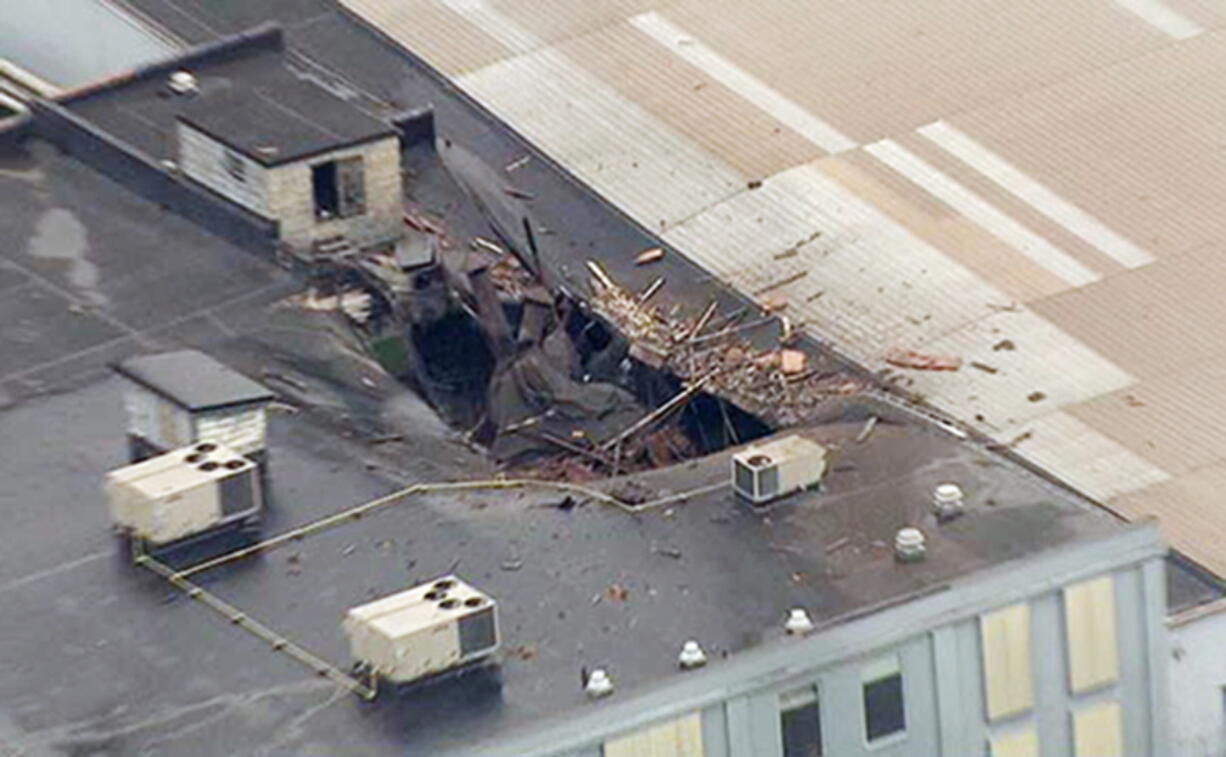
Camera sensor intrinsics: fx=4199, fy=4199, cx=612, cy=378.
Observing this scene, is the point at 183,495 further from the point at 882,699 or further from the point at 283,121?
the point at 283,121

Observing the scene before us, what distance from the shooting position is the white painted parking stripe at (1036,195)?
192ft

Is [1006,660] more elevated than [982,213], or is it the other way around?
[982,213]

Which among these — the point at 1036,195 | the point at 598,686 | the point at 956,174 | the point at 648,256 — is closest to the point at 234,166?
the point at 648,256

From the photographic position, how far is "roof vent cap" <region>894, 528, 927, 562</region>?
44688 millimetres

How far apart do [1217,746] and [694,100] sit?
Result: 15.6m

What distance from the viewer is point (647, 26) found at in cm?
6456

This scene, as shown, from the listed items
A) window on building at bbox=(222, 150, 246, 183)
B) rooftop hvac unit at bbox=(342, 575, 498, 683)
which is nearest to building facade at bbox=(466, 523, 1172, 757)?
rooftop hvac unit at bbox=(342, 575, 498, 683)

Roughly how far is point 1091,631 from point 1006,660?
109cm

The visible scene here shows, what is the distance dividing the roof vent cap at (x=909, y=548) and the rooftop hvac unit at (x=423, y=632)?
4764 millimetres

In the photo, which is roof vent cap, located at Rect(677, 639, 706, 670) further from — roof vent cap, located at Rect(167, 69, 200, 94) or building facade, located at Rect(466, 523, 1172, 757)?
roof vent cap, located at Rect(167, 69, 200, 94)

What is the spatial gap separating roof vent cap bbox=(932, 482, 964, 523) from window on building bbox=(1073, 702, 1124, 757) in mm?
2602

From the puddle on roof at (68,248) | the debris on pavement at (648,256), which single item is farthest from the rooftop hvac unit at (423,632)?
the debris on pavement at (648,256)

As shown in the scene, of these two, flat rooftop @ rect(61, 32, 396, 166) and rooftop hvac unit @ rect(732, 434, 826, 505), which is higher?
flat rooftop @ rect(61, 32, 396, 166)

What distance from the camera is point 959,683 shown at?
4372 cm
